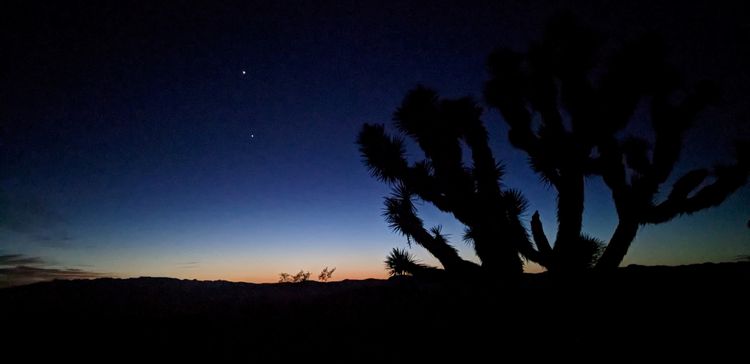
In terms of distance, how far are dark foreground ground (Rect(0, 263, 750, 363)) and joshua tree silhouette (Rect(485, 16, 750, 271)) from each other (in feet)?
3.55

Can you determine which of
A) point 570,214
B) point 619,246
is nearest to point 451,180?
point 570,214

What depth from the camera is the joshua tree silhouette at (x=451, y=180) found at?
22.1 feet

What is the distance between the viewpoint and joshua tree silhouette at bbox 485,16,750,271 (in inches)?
239

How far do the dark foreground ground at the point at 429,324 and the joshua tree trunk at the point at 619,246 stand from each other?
0.34 meters

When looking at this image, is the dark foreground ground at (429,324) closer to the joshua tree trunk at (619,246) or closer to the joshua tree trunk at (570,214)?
the joshua tree trunk at (619,246)

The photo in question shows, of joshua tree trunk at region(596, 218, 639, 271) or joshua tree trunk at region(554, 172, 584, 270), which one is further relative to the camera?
joshua tree trunk at region(596, 218, 639, 271)

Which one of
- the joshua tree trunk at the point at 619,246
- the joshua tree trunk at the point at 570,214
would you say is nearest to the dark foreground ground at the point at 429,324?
the joshua tree trunk at the point at 619,246

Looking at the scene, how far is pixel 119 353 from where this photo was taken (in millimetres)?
3852

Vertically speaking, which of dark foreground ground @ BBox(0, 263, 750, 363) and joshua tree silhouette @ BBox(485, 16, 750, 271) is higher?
joshua tree silhouette @ BBox(485, 16, 750, 271)

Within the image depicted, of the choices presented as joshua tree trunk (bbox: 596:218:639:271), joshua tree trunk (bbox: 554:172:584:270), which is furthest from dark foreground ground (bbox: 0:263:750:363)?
joshua tree trunk (bbox: 554:172:584:270)

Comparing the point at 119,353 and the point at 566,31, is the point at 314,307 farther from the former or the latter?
the point at 566,31

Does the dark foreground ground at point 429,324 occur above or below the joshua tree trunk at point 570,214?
below

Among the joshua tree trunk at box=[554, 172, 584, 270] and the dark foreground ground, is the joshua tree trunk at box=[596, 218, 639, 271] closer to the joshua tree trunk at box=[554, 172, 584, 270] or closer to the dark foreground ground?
the dark foreground ground

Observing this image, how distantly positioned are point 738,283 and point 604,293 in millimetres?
2151
